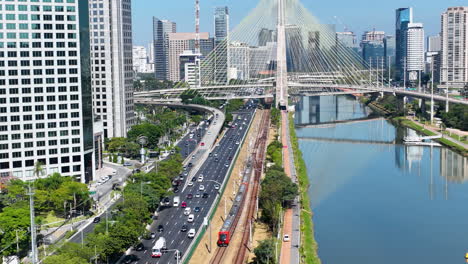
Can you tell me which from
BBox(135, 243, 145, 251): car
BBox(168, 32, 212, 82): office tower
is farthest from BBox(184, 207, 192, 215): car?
BBox(168, 32, 212, 82): office tower

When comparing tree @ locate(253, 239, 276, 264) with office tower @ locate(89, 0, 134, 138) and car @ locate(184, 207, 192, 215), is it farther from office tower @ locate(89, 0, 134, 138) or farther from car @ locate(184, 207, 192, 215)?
office tower @ locate(89, 0, 134, 138)

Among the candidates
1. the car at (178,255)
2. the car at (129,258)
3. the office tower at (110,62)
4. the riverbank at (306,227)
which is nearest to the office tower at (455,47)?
the office tower at (110,62)

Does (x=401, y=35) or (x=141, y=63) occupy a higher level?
(x=401, y=35)

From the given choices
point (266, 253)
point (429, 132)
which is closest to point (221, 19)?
point (429, 132)

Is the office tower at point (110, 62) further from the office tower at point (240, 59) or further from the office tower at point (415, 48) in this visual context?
the office tower at point (415, 48)

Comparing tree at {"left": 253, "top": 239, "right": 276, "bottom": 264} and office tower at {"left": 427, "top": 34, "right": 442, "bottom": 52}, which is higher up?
office tower at {"left": 427, "top": 34, "right": 442, "bottom": 52}

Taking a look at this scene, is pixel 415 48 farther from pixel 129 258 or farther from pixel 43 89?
pixel 129 258

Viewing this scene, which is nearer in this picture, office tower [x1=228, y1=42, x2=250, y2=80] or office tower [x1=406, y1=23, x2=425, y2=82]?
office tower [x1=228, y1=42, x2=250, y2=80]

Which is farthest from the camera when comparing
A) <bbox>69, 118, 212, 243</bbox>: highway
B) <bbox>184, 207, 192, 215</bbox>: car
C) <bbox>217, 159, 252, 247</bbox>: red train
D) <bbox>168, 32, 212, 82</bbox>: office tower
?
<bbox>168, 32, 212, 82</bbox>: office tower
